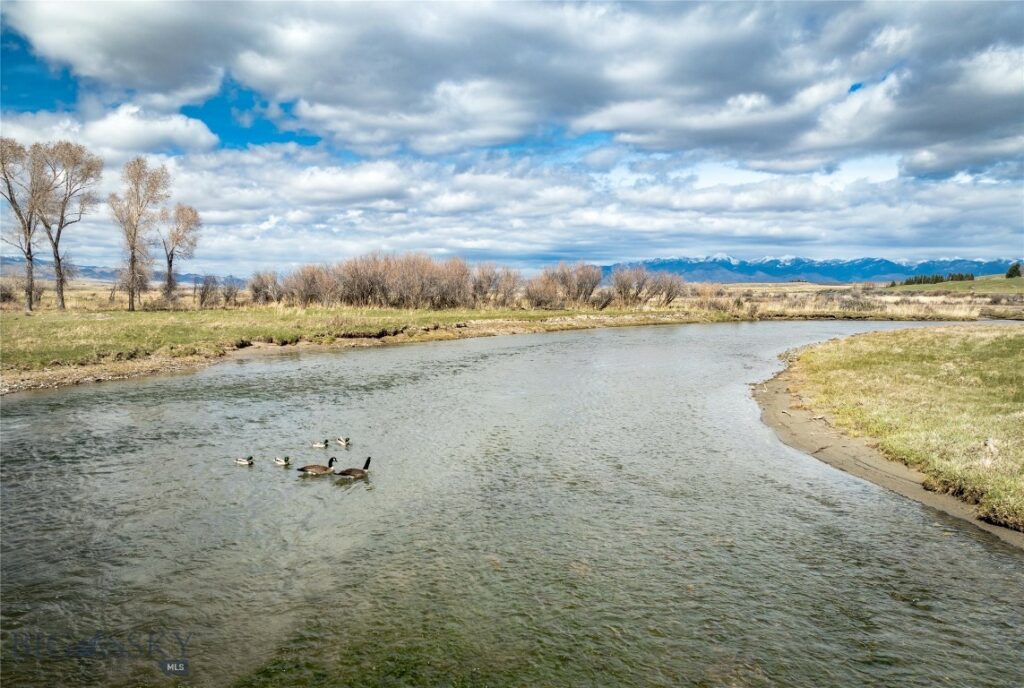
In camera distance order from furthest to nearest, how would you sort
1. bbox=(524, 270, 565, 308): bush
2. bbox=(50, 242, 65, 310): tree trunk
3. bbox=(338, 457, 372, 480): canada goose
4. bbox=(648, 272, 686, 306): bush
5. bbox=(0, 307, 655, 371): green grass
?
bbox=(648, 272, 686, 306): bush, bbox=(524, 270, 565, 308): bush, bbox=(50, 242, 65, 310): tree trunk, bbox=(0, 307, 655, 371): green grass, bbox=(338, 457, 372, 480): canada goose

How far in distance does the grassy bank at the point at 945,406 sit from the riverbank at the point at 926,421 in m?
0.03

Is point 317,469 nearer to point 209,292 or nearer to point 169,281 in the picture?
point 169,281

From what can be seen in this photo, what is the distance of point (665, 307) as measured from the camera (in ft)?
342

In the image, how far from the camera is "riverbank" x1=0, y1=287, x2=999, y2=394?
1257 inches

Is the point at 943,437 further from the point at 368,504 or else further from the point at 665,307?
the point at 665,307

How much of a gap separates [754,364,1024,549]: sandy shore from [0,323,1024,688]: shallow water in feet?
1.90

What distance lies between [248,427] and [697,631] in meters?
18.6

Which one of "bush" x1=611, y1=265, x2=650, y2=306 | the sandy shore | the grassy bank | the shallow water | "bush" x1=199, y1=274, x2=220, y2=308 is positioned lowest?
the shallow water

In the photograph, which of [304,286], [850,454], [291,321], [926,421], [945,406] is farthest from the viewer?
[304,286]

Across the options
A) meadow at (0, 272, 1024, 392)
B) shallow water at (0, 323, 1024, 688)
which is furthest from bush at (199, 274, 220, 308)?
shallow water at (0, 323, 1024, 688)

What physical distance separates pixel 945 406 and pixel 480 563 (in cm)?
1909

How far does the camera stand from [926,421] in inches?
747

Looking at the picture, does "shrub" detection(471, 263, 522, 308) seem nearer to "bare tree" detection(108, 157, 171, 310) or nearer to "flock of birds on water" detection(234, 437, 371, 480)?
"bare tree" detection(108, 157, 171, 310)

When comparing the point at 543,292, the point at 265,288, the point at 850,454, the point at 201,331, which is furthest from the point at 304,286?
the point at 850,454
